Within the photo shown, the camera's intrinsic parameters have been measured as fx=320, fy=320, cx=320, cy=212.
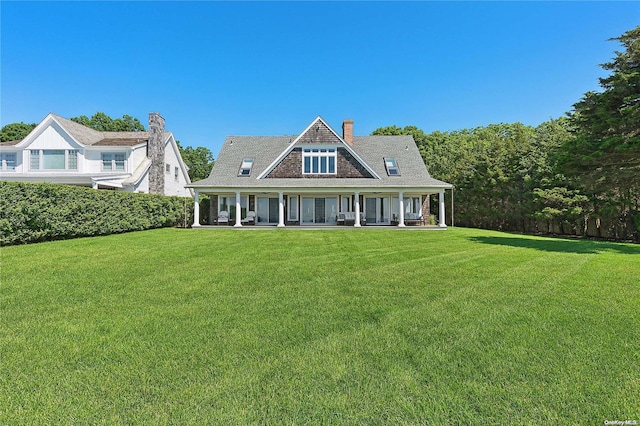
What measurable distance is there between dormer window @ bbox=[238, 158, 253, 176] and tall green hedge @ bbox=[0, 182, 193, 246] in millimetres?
5658

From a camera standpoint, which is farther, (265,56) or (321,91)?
(321,91)

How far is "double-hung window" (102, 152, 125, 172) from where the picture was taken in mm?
22750

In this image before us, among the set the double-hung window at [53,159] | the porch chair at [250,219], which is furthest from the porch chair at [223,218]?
the double-hung window at [53,159]

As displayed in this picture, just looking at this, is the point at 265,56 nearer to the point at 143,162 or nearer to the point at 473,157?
the point at 143,162

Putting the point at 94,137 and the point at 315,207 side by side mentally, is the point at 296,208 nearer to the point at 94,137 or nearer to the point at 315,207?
the point at 315,207

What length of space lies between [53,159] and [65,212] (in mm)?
14334

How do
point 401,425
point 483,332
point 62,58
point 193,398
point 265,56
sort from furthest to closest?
point 265,56, point 62,58, point 483,332, point 193,398, point 401,425

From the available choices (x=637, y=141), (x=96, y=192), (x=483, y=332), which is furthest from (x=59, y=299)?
(x=637, y=141)

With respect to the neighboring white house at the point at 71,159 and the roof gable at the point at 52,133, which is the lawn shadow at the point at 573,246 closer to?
the neighboring white house at the point at 71,159

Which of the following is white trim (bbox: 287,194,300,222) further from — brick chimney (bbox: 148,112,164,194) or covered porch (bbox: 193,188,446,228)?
brick chimney (bbox: 148,112,164,194)

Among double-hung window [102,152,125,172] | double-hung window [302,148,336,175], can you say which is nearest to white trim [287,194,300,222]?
double-hung window [302,148,336,175]

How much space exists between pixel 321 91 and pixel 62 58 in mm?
16748

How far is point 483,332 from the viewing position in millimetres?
3408

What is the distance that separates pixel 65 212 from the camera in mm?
11750
